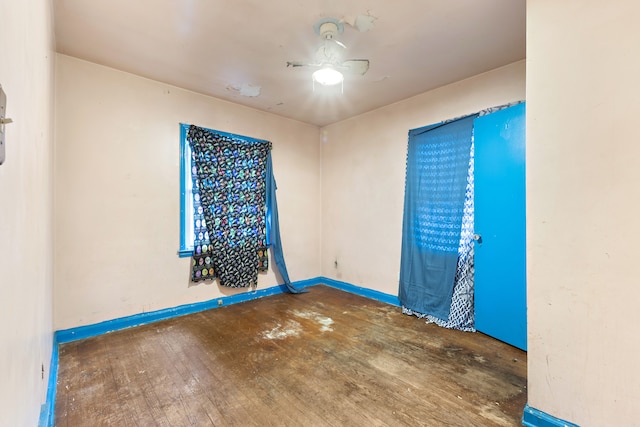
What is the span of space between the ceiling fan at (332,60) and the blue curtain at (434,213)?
133 centimetres

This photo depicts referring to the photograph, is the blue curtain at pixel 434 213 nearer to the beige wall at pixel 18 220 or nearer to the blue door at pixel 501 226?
the blue door at pixel 501 226

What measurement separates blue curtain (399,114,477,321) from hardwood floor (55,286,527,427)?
393 millimetres

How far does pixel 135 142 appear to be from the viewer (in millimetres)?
3137

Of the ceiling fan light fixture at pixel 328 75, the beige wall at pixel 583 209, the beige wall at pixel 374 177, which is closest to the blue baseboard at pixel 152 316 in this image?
the beige wall at pixel 374 177

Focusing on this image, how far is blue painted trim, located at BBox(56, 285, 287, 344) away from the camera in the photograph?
2.77 meters

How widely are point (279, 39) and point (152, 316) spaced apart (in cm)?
307

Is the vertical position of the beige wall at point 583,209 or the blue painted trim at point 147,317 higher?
the beige wall at point 583,209

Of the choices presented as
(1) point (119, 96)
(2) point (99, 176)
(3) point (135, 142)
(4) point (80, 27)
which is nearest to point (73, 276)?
(2) point (99, 176)

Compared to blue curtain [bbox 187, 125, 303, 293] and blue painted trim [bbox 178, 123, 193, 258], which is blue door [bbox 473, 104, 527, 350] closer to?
blue curtain [bbox 187, 125, 303, 293]

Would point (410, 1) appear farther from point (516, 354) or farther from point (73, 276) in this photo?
point (73, 276)

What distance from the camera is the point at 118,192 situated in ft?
9.96

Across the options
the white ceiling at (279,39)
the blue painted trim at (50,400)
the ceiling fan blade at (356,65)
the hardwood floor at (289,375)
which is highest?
the white ceiling at (279,39)

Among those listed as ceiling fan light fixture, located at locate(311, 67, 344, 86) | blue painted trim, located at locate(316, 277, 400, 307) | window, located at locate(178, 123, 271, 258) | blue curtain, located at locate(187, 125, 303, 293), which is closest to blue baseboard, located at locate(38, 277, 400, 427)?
A: blue painted trim, located at locate(316, 277, 400, 307)

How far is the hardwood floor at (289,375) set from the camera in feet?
5.90
